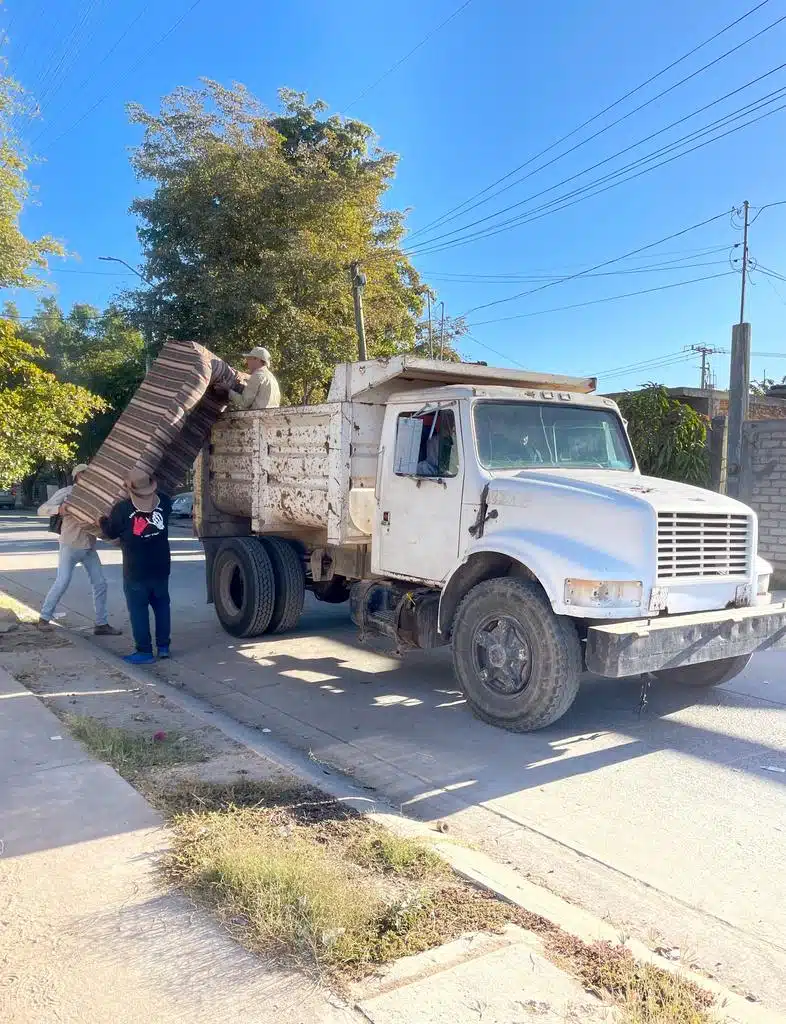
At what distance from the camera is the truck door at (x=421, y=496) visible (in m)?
6.51

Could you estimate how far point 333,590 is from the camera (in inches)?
379

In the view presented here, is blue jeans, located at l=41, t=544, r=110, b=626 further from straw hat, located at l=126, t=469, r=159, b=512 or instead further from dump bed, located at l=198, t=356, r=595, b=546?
dump bed, located at l=198, t=356, r=595, b=546

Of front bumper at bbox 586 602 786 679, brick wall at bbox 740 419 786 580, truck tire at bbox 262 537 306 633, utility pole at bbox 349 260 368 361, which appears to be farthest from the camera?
utility pole at bbox 349 260 368 361

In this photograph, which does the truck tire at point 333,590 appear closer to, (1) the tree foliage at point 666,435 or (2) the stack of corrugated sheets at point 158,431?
(2) the stack of corrugated sheets at point 158,431

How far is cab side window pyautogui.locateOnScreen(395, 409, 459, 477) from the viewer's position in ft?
21.6

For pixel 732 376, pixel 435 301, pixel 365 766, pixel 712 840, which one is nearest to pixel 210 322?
pixel 435 301

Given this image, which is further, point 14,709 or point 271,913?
point 14,709

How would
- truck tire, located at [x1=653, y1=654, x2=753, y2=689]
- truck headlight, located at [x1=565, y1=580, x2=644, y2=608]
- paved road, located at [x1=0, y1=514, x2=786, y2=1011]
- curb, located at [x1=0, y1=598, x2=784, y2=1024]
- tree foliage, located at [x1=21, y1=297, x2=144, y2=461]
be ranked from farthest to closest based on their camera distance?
tree foliage, located at [x1=21, y1=297, x2=144, y2=461] < truck tire, located at [x1=653, y1=654, x2=753, y2=689] < truck headlight, located at [x1=565, y1=580, x2=644, y2=608] < paved road, located at [x1=0, y1=514, x2=786, y2=1011] < curb, located at [x1=0, y1=598, x2=784, y2=1024]

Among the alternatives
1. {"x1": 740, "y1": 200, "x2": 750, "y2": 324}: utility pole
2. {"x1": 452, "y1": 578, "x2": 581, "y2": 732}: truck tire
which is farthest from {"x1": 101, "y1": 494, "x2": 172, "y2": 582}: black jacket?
{"x1": 740, "y1": 200, "x2": 750, "y2": 324}: utility pole

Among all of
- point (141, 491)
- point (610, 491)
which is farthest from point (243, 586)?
point (610, 491)

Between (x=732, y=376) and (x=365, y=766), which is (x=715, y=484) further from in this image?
(x=365, y=766)

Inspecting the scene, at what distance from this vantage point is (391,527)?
711 cm

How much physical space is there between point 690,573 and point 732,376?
7813mm

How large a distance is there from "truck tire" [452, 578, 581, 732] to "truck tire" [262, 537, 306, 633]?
3055mm
